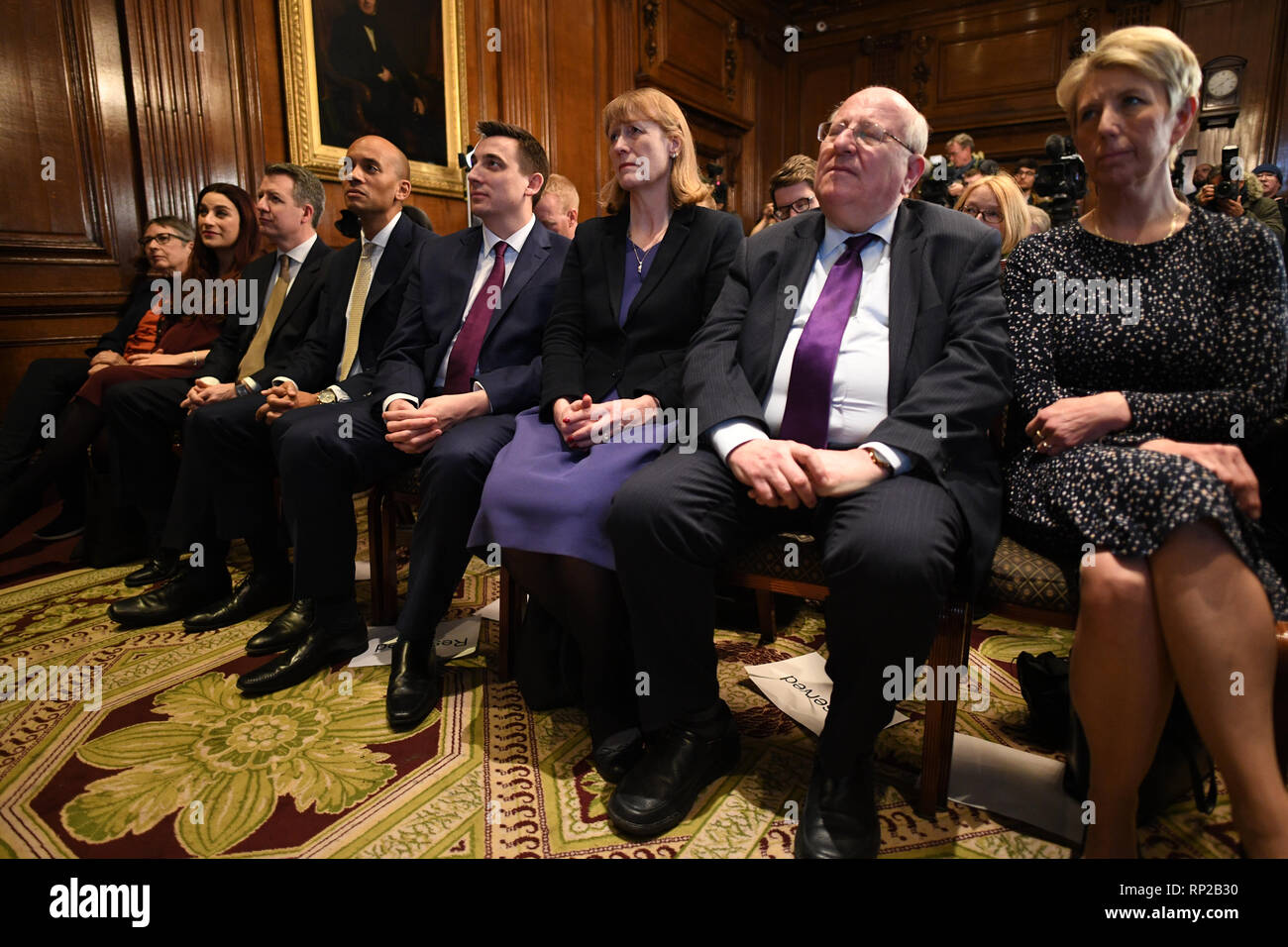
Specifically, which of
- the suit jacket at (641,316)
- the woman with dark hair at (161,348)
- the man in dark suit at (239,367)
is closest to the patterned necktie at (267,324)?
the man in dark suit at (239,367)

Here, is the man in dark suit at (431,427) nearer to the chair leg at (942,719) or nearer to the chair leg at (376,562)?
the chair leg at (376,562)

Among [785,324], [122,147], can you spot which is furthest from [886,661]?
[122,147]

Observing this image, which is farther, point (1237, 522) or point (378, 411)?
point (378, 411)

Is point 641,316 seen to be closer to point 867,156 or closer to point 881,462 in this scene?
point 867,156

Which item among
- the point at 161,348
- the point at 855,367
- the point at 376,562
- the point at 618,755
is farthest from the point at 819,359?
the point at 161,348

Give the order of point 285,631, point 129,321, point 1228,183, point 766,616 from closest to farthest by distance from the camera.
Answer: point 285,631 < point 766,616 < point 129,321 < point 1228,183

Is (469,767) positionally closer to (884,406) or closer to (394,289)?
(884,406)

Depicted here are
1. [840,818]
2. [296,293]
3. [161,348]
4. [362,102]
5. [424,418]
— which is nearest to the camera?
[840,818]

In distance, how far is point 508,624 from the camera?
2225 millimetres

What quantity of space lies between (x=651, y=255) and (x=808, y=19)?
8770 millimetres

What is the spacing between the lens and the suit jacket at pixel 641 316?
6.84ft

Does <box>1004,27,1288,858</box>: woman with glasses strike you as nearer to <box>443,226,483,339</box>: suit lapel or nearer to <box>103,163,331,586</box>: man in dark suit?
<box>443,226,483,339</box>: suit lapel

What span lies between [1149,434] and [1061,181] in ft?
3.04

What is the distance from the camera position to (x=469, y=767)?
181 cm
